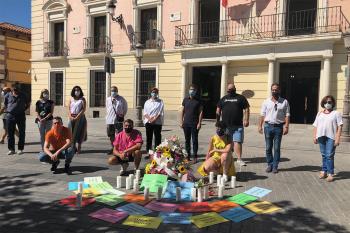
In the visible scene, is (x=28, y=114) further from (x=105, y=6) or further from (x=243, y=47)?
(x=243, y=47)

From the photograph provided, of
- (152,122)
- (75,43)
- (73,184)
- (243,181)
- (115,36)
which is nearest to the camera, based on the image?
(73,184)

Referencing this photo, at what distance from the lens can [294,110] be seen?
16.7 m

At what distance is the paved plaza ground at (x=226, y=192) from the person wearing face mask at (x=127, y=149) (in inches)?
12.0

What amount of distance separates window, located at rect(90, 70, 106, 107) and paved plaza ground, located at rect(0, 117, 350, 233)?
12.2 m

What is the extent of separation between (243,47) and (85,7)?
34.3 ft

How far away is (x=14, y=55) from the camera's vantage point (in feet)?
104

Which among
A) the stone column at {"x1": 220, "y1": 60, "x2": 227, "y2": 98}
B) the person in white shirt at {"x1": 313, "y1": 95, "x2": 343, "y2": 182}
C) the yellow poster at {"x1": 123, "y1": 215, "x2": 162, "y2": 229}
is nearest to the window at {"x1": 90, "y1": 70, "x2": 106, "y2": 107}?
the stone column at {"x1": 220, "y1": 60, "x2": 227, "y2": 98}

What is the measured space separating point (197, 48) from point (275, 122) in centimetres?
1103

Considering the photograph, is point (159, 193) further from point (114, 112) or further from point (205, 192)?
point (114, 112)

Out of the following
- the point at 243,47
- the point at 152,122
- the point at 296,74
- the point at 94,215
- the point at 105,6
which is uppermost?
the point at 105,6

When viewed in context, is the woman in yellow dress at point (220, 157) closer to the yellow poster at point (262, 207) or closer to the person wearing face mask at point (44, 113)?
the yellow poster at point (262, 207)

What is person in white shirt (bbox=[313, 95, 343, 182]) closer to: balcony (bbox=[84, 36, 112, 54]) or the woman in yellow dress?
the woman in yellow dress

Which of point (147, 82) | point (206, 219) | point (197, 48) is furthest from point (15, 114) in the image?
point (147, 82)

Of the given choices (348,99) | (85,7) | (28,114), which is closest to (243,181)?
(348,99)
